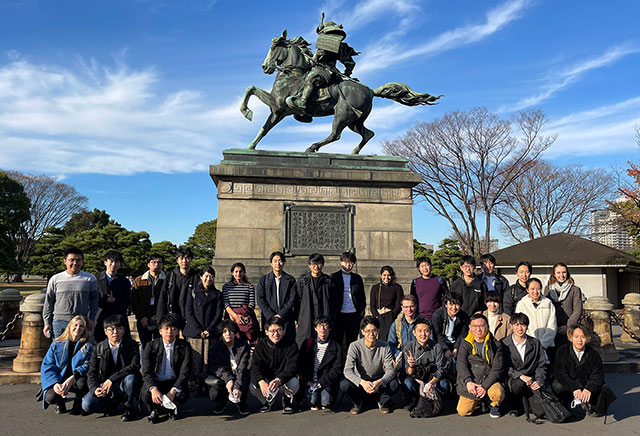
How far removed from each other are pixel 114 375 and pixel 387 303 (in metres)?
3.27

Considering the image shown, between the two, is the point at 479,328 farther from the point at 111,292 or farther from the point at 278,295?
the point at 111,292

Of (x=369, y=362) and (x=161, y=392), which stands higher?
(x=369, y=362)

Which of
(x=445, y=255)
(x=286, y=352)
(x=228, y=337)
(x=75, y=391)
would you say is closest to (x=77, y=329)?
(x=75, y=391)

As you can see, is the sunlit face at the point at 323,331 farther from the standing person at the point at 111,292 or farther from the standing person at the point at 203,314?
the standing person at the point at 111,292

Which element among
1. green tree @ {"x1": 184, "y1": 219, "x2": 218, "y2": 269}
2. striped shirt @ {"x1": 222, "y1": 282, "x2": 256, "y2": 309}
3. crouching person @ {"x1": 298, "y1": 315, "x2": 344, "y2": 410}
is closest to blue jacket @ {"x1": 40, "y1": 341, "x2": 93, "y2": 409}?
Answer: striped shirt @ {"x1": 222, "y1": 282, "x2": 256, "y2": 309}

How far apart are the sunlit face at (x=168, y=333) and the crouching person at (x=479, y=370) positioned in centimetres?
302

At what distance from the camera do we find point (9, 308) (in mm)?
10742

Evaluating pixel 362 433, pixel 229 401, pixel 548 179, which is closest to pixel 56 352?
pixel 229 401

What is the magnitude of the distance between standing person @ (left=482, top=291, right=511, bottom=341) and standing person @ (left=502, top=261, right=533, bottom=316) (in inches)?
19.0

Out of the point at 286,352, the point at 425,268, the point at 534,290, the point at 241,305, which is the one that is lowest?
the point at 286,352

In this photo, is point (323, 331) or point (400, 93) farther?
point (400, 93)

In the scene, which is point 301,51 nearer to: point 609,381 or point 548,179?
point 609,381

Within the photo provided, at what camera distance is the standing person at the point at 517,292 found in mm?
6172

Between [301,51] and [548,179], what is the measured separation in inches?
884
